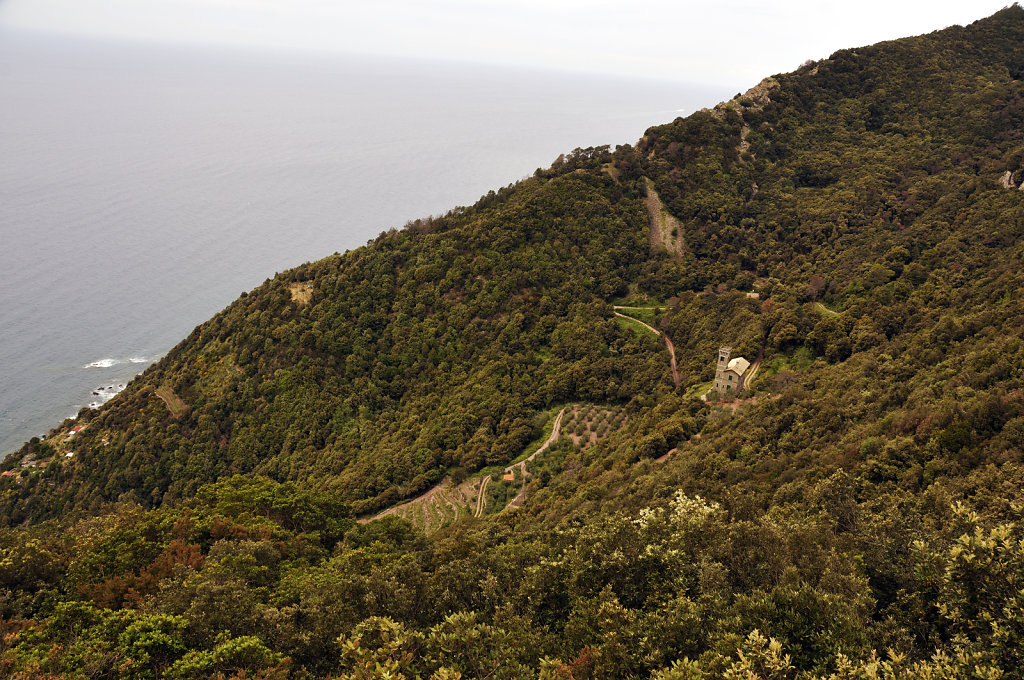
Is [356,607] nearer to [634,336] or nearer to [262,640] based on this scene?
[262,640]

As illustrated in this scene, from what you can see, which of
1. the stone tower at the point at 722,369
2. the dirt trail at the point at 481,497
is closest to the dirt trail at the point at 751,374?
the stone tower at the point at 722,369

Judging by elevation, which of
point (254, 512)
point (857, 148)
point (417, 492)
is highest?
point (857, 148)

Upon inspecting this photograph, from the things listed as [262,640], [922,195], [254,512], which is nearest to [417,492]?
[254,512]

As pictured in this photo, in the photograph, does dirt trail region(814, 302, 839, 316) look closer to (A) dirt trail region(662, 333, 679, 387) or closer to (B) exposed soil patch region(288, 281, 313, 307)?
(A) dirt trail region(662, 333, 679, 387)

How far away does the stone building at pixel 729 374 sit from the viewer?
41062 millimetres

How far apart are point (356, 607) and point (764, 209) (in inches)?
2593

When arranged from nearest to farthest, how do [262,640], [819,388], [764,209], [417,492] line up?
[262,640]
[819,388]
[417,492]
[764,209]

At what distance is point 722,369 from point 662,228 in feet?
104

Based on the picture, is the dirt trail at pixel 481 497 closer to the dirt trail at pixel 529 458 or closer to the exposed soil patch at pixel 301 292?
the dirt trail at pixel 529 458

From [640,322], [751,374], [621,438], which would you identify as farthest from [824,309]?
[621,438]

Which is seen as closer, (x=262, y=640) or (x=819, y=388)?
(x=262, y=640)

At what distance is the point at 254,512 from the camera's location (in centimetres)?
3291

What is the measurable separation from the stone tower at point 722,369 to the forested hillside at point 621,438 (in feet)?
6.83

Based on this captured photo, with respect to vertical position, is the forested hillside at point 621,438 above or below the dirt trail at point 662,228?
below
